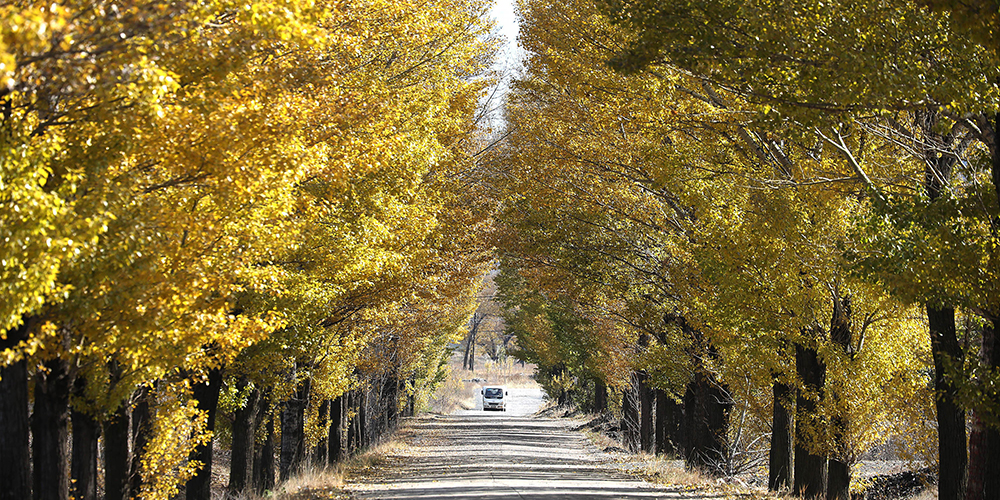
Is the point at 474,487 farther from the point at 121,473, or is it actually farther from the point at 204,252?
the point at 204,252

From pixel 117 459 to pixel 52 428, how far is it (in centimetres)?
230

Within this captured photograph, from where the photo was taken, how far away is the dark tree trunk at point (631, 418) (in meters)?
33.4

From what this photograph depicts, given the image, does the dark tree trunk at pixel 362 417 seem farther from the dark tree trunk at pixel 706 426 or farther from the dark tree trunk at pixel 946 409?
the dark tree trunk at pixel 946 409

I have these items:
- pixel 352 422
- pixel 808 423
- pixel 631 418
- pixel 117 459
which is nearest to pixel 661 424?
pixel 631 418

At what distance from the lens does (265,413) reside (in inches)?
981

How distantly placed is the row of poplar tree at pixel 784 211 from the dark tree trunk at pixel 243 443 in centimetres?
706

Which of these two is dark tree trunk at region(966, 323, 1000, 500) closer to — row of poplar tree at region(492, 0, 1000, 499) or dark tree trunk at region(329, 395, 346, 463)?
row of poplar tree at region(492, 0, 1000, 499)

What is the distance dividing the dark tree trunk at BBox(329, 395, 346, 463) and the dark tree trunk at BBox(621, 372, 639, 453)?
9658 millimetres

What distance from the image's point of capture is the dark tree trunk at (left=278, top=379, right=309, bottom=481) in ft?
70.9

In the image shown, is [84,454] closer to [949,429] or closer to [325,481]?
[325,481]

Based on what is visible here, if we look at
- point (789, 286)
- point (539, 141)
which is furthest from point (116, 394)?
point (539, 141)

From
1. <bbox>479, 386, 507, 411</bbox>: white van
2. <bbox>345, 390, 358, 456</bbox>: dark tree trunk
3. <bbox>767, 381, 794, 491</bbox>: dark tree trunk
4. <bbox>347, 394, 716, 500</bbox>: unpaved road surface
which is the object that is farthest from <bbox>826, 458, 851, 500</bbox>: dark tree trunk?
<bbox>479, 386, 507, 411</bbox>: white van

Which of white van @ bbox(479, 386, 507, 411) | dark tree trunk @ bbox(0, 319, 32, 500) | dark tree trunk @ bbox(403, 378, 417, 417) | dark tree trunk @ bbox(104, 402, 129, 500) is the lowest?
white van @ bbox(479, 386, 507, 411)

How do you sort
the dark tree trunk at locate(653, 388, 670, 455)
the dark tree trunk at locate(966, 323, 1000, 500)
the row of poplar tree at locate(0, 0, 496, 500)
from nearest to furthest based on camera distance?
the row of poplar tree at locate(0, 0, 496, 500) < the dark tree trunk at locate(966, 323, 1000, 500) < the dark tree trunk at locate(653, 388, 670, 455)
